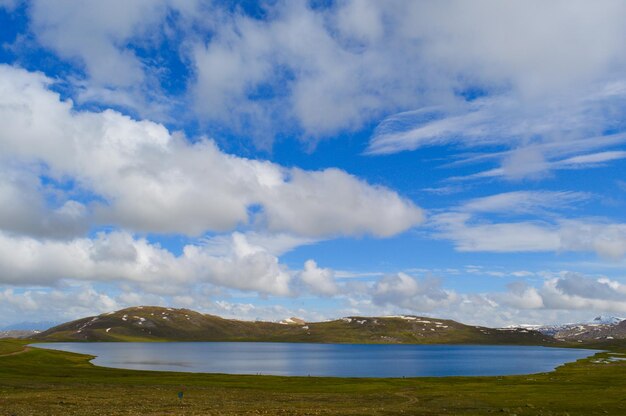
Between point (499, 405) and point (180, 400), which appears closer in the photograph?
point (499, 405)

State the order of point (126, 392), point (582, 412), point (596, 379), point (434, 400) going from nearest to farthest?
point (582, 412) → point (434, 400) → point (126, 392) → point (596, 379)

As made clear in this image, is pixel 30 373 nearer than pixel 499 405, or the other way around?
pixel 499 405

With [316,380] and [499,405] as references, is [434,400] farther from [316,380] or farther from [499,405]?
[316,380]

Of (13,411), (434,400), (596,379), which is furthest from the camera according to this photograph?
(596,379)

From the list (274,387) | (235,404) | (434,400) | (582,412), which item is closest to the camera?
(582,412)

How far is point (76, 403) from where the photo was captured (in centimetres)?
6506

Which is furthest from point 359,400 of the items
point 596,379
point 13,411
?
point 596,379

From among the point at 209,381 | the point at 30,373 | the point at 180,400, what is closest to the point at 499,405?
the point at 180,400

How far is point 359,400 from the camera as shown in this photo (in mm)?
77875

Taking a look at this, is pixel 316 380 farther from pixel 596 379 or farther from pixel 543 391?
pixel 596 379

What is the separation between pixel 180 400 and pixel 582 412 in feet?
175

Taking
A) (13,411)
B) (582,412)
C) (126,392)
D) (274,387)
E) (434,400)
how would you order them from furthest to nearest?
(274,387) → (126,392) → (434,400) → (582,412) → (13,411)

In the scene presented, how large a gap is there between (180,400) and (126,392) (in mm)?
16280

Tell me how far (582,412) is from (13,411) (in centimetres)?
6503
